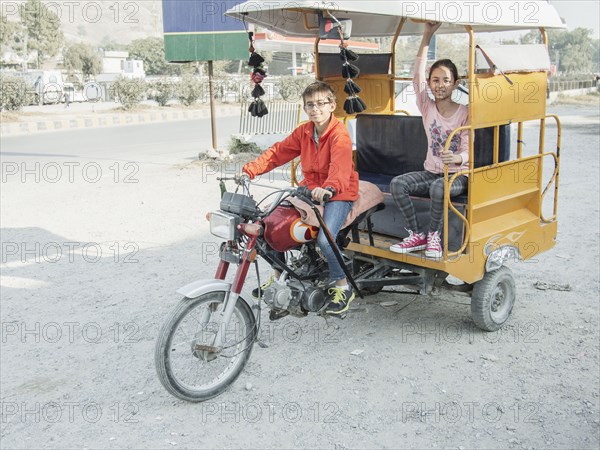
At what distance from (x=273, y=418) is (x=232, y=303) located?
67 cm

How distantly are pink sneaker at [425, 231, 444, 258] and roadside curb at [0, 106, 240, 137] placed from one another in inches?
671

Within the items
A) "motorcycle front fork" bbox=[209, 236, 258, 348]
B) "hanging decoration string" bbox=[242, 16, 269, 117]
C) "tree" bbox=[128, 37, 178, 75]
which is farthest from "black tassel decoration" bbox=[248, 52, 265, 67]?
"tree" bbox=[128, 37, 178, 75]

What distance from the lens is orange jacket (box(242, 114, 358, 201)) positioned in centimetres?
421

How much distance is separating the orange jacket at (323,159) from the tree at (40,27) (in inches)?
1675

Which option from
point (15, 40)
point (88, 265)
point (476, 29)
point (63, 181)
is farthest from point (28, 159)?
point (15, 40)

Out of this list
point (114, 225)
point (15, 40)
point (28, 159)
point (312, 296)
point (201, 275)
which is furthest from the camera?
point (15, 40)

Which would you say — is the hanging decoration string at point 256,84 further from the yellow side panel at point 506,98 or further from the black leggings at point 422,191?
the yellow side panel at point 506,98

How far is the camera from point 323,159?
Result: 439 centimetres

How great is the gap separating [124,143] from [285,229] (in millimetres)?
13486

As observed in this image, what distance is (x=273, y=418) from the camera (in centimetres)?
375

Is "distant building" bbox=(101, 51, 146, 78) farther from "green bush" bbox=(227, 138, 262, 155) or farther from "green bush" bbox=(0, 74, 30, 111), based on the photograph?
"green bush" bbox=(227, 138, 262, 155)

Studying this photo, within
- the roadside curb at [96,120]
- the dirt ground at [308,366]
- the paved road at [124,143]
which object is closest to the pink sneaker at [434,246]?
the dirt ground at [308,366]

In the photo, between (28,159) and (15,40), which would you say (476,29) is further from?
(15,40)

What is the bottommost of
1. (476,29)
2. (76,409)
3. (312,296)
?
(76,409)
